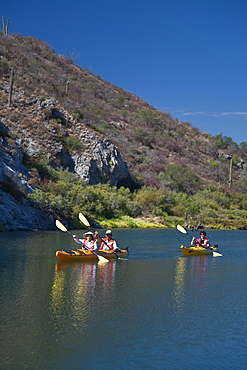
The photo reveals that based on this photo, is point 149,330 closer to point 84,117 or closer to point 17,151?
point 17,151

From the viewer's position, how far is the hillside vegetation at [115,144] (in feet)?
141

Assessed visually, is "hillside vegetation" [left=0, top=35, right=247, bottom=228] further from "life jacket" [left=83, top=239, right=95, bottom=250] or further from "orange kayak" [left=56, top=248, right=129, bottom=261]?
"orange kayak" [left=56, top=248, right=129, bottom=261]

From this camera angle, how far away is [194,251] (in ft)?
89.5

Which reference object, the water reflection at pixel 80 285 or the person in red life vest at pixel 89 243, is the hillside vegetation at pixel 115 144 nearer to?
the person in red life vest at pixel 89 243

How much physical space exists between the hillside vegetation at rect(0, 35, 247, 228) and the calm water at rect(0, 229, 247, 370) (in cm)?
1575

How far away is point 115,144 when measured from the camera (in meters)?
68.2

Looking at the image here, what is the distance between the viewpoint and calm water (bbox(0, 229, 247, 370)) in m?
10.6

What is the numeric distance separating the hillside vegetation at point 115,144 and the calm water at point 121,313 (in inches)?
620

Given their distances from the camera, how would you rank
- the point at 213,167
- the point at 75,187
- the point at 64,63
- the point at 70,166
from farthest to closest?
the point at 64,63 → the point at 213,167 → the point at 70,166 → the point at 75,187

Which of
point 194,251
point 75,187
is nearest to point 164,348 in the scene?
point 194,251

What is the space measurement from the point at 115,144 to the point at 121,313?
55.1 metres

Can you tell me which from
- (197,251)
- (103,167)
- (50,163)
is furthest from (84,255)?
(103,167)

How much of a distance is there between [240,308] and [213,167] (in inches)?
2822

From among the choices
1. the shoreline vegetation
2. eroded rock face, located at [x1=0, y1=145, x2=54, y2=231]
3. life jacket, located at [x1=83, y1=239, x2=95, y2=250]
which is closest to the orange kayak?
life jacket, located at [x1=83, y1=239, x2=95, y2=250]
